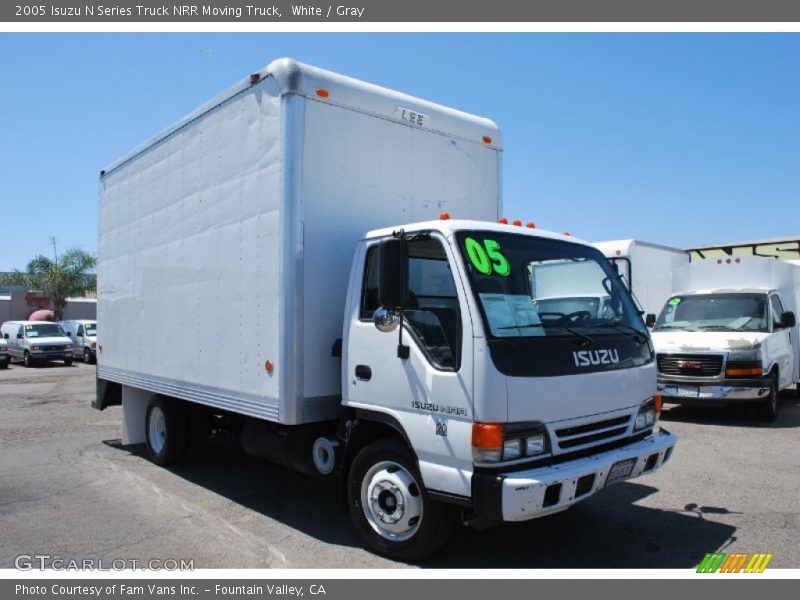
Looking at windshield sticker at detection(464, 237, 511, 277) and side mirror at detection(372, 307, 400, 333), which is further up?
windshield sticker at detection(464, 237, 511, 277)

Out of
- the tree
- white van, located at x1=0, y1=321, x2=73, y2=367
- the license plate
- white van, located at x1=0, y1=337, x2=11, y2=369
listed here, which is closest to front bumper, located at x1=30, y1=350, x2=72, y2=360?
white van, located at x1=0, y1=321, x2=73, y2=367

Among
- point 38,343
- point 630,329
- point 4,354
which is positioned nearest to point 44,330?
point 38,343

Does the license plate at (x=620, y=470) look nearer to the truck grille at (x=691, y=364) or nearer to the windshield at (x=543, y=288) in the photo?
the windshield at (x=543, y=288)

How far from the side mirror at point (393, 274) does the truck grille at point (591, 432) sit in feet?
4.58

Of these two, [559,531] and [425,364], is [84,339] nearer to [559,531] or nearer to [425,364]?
[559,531]

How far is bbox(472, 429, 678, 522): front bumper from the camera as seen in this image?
3.83 meters

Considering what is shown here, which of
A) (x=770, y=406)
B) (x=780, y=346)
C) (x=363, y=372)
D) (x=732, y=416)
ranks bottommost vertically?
(x=732, y=416)

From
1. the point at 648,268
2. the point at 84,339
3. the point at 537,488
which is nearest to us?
the point at 537,488

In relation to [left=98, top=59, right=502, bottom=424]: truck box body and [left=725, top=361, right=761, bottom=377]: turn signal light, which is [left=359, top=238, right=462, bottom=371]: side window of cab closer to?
[left=98, top=59, right=502, bottom=424]: truck box body

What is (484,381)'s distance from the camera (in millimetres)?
3977

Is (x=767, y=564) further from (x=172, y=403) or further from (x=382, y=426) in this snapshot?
(x=172, y=403)

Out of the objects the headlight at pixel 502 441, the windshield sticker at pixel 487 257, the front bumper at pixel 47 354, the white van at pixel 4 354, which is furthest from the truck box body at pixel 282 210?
the front bumper at pixel 47 354

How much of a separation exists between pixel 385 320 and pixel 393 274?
0.43 m

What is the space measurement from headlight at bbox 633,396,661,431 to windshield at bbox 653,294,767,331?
6.83m
